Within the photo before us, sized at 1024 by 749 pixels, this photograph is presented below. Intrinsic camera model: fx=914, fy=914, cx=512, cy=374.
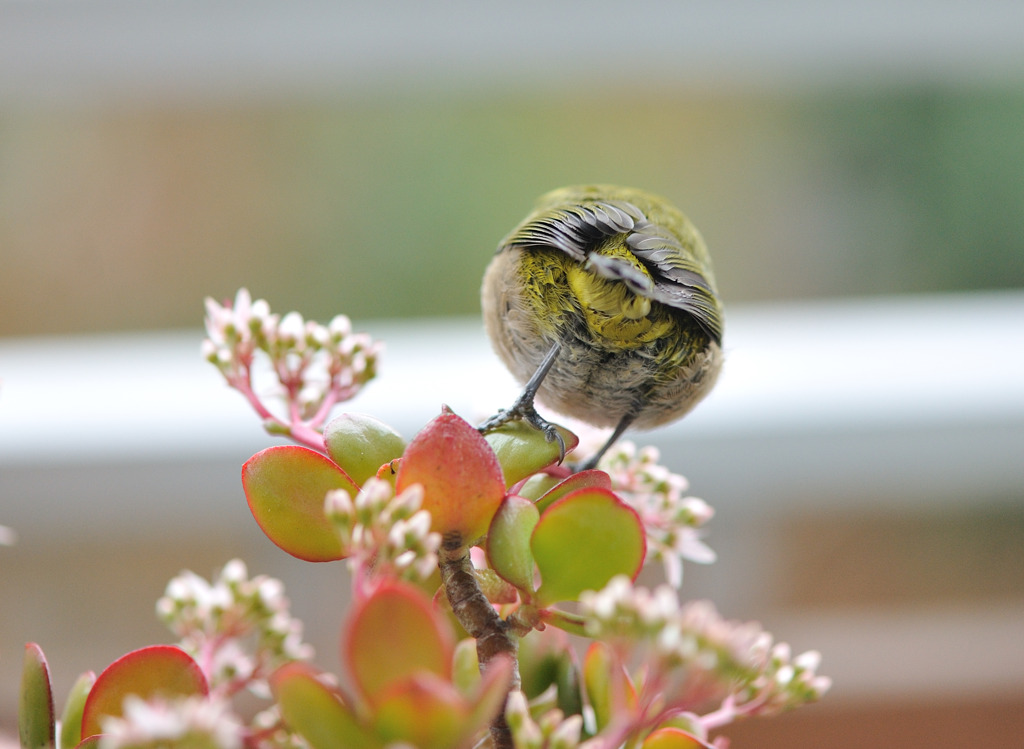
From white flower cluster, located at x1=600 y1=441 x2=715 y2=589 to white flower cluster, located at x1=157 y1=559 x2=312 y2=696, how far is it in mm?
233

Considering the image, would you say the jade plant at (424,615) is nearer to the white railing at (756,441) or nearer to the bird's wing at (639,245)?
the bird's wing at (639,245)

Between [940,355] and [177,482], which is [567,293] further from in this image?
[940,355]

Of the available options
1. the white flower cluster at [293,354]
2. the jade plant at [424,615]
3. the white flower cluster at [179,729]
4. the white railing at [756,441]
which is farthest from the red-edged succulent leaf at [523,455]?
the white railing at [756,441]

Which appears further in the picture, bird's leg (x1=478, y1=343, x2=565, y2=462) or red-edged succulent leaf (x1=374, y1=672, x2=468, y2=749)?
bird's leg (x1=478, y1=343, x2=565, y2=462)

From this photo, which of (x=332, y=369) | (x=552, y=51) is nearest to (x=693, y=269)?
(x=332, y=369)

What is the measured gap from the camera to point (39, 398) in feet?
6.74

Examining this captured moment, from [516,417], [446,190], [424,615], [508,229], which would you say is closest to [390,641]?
[424,615]

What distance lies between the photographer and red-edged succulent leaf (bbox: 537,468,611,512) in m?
0.48

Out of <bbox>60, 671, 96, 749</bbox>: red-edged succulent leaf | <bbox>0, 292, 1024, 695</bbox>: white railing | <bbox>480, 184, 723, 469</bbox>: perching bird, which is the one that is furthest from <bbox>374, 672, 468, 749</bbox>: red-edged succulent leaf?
<bbox>0, 292, 1024, 695</bbox>: white railing

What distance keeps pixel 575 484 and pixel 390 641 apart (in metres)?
0.19

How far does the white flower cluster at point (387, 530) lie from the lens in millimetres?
369

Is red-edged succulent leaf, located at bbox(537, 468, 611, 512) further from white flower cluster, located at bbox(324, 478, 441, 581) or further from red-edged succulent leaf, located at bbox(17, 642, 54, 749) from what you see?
red-edged succulent leaf, located at bbox(17, 642, 54, 749)

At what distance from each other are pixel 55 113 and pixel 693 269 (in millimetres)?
2089

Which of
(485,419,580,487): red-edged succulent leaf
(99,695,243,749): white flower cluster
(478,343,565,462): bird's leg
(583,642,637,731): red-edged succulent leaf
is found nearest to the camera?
(99,695,243,749): white flower cluster
